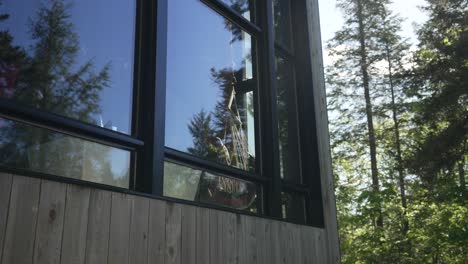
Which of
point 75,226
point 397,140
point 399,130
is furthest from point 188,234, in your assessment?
point 399,130

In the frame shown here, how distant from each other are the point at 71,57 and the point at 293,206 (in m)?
2.14

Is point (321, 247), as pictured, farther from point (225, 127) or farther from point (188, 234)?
point (188, 234)

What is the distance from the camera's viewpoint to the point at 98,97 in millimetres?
2162

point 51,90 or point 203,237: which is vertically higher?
point 51,90

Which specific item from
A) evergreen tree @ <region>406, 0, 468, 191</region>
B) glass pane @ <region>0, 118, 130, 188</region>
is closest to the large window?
glass pane @ <region>0, 118, 130, 188</region>

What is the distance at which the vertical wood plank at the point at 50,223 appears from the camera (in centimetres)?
162

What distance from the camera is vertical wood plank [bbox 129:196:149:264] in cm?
198

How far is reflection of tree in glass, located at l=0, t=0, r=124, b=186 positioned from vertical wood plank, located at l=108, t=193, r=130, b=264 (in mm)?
193

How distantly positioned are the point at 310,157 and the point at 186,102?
1.51 m

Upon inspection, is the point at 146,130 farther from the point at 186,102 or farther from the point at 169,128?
the point at 186,102

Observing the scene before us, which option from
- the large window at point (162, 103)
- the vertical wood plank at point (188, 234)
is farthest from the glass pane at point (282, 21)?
the vertical wood plank at point (188, 234)

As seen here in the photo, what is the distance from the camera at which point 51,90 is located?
1.97 meters

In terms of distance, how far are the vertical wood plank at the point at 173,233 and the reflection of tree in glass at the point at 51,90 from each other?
0.35 meters

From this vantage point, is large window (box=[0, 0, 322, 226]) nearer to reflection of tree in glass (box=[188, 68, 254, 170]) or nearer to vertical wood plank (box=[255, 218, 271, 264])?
reflection of tree in glass (box=[188, 68, 254, 170])
